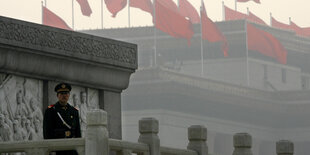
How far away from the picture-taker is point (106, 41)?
1845 centimetres

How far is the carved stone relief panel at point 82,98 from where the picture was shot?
57.5ft

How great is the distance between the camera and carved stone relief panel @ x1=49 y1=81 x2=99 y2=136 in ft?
57.5

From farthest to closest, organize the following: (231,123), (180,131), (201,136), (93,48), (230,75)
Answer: (230,75) → (231,123) → (180,131) → (93,48) → (201,136)

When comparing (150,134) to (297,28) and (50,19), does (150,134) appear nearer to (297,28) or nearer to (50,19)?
(50,19)

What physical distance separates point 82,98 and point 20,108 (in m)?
1.33

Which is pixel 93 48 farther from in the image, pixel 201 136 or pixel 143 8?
pixel 143 8

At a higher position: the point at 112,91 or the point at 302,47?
the point at 302,47

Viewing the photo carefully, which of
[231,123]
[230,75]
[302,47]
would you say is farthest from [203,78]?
[302,47]

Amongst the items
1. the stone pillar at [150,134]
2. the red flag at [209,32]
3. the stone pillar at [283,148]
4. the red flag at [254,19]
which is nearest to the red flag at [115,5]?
the red flag at [209,32]

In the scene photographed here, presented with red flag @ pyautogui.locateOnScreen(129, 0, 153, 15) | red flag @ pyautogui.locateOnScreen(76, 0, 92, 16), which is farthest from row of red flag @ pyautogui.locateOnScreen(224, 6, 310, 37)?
red flag @ pyautogui.locateOnScreen(76, 0, 92, 16)

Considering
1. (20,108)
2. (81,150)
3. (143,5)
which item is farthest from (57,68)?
(143,5)

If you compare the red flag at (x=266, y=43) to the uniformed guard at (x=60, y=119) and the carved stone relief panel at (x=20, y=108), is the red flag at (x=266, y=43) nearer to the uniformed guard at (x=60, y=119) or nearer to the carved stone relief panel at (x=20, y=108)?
the carved stone relief panel at (x=20, y=108)

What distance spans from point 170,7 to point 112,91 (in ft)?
281

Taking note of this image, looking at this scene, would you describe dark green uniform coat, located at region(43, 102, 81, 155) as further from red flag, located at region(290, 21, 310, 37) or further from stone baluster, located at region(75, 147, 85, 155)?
red flag, located at region(290, 21, 310, 37)
